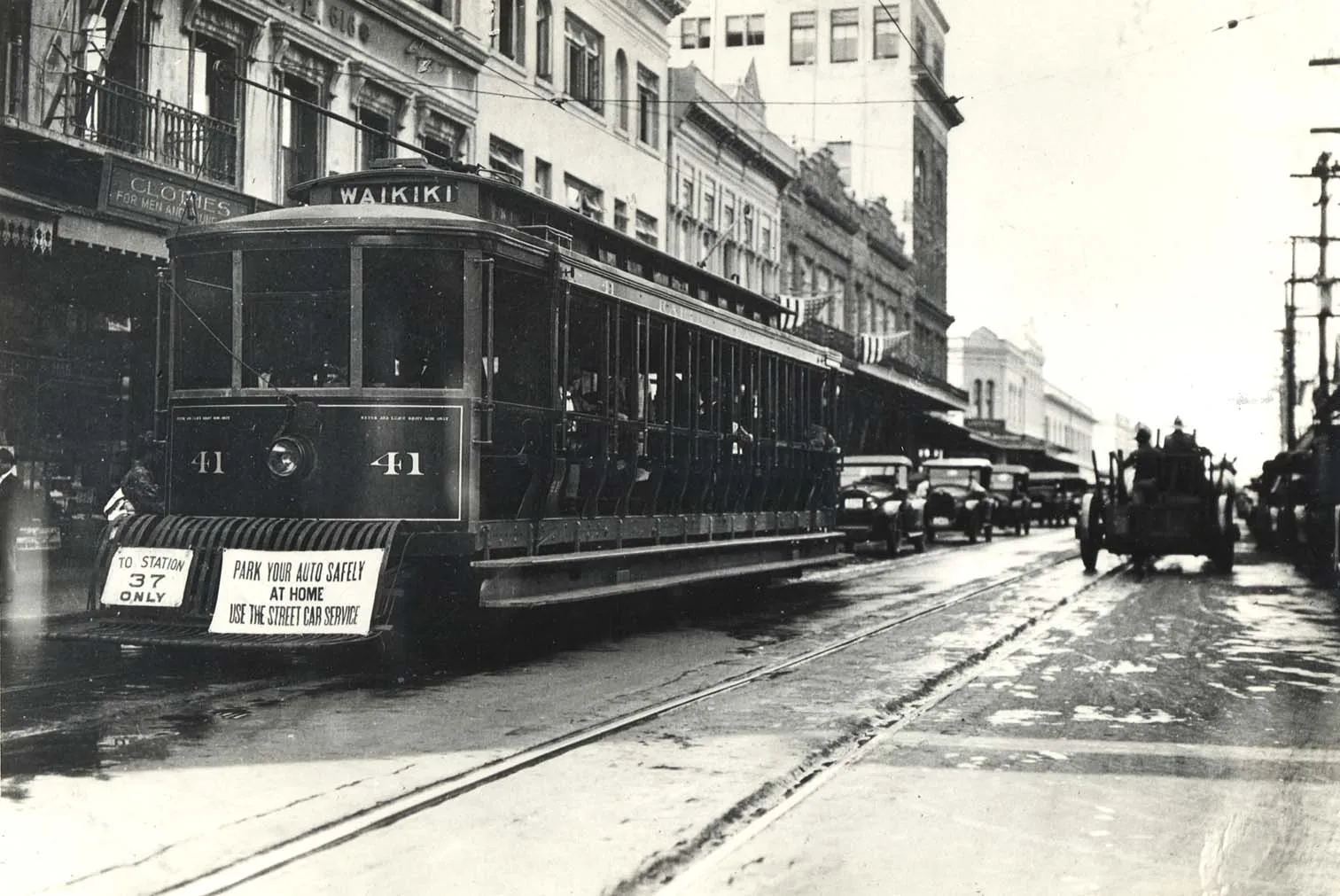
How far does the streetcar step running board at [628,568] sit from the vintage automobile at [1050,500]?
37.3m

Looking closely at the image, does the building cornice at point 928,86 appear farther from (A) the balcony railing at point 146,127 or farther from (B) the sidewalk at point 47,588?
(B) the sidewalk at point 47,588

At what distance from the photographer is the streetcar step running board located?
10414 mm

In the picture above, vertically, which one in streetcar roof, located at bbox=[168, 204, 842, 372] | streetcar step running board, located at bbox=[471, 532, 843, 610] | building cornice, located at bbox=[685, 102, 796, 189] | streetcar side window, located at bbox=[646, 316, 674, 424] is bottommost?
streetcar step running board, located at bbox=[471, 532, 843, 610]

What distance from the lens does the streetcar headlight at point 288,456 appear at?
32.9 ft

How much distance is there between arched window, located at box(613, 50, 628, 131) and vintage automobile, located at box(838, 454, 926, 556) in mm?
9518

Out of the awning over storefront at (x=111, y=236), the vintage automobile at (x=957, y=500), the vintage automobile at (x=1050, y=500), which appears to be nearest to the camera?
the awning over storefront at (x=111, y=236)

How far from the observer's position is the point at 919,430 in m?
52.1

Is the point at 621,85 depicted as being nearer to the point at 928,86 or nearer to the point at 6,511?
the point at 928,86

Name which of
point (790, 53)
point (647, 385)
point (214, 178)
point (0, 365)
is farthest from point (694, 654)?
point (790, 53)

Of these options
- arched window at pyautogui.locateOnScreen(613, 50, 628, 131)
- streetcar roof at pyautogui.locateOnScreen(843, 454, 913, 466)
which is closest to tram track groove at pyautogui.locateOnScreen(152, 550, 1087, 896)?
streetcar roof at pyautogui.locateOnScreen(843, 454, 913, 466)

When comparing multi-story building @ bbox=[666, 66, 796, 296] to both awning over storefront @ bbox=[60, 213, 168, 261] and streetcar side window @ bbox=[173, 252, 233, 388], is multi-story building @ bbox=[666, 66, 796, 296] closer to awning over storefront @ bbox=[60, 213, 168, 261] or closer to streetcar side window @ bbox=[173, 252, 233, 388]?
awning over storefront @ bbox=[60, 213, 168, 261]

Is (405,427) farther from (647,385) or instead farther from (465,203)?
(647,385)

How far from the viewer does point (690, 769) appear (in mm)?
6934

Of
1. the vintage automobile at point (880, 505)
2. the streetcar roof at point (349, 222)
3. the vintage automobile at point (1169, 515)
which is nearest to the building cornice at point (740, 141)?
the vintage automobile at point (880, 505)
